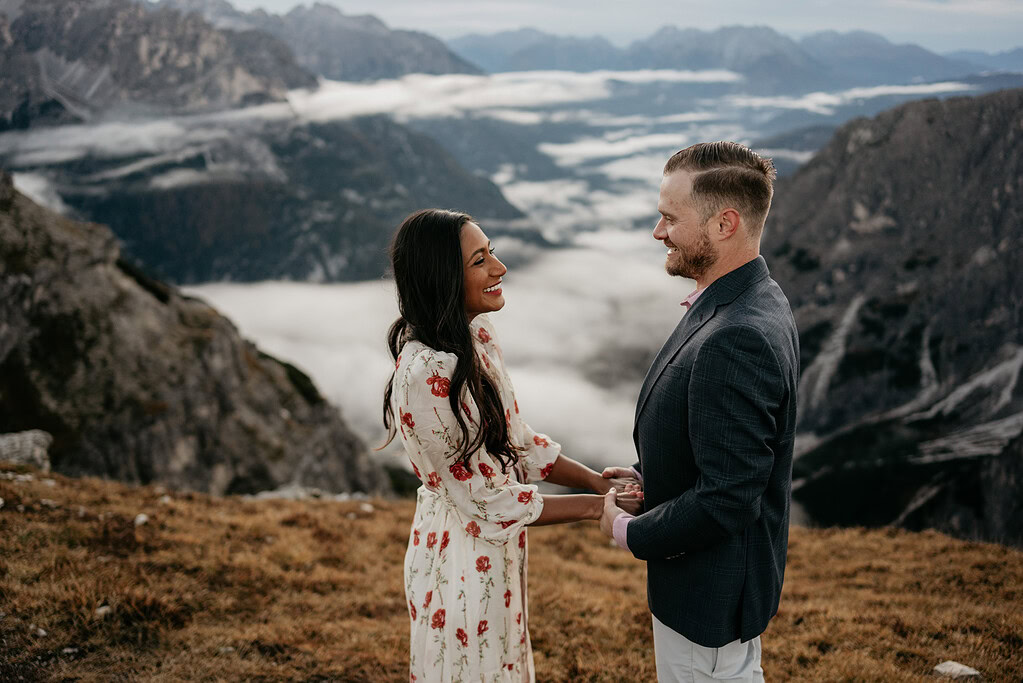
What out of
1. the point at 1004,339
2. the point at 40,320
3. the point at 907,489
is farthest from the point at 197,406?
the point at 1004,339

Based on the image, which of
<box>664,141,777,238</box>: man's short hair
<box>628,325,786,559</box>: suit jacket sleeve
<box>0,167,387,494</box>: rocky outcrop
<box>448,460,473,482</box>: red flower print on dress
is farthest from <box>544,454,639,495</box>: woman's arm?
<box>0,167,387,494</box>: rocky outcrop

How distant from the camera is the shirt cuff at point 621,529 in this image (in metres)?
4.01

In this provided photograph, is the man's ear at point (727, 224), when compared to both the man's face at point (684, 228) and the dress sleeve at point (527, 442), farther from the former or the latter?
the dress sleeve at point (527, 442)

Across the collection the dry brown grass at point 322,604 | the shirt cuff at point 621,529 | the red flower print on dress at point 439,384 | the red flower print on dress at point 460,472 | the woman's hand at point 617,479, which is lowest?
the dry brown grass at point 322,604

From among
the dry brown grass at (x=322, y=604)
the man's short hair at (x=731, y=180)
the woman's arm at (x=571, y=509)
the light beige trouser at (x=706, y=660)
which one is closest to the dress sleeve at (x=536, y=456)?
the woman's arm at (x=571, y=509)

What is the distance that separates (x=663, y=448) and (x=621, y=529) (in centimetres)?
56

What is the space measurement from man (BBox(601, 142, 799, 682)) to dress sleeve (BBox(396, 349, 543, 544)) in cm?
72

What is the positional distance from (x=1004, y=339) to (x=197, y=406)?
199 metres

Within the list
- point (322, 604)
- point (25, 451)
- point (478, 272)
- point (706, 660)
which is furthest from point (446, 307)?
point (25, 451)

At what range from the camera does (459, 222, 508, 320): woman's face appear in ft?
14.8

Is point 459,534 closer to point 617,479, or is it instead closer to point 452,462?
point 452,462

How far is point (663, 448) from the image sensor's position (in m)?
3.95

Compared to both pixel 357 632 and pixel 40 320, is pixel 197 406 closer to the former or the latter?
pixel 40 320

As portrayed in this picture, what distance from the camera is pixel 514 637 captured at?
496 cm
